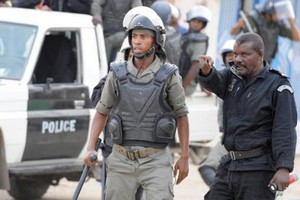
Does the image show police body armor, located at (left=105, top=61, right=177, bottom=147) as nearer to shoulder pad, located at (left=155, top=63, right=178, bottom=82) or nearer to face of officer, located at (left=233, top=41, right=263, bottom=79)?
shoulder pad, located at (left=155, top=63, right=178, bottom=82)

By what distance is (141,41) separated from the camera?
24.0 feet

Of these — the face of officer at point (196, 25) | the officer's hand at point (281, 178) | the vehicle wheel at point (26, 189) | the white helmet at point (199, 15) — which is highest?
the officer's hand at point (281, 178)

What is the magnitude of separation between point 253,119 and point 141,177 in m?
0.82

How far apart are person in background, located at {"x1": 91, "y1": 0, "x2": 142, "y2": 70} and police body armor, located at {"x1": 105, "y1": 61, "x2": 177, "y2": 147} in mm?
4382

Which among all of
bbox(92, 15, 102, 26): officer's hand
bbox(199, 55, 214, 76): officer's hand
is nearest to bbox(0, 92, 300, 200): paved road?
bbox(92, 15, 102, 26): officer's hand

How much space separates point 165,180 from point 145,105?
1.66 ft

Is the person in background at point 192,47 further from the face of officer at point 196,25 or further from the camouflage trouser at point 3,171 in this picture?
the camouflage trouser at point 3,171

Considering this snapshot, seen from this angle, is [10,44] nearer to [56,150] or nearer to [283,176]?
[56,150]

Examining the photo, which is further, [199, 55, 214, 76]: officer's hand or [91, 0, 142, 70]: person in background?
[91, 0, 142, 70]: person in background

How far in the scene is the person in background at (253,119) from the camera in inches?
279

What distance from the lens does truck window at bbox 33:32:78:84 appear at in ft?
35.6

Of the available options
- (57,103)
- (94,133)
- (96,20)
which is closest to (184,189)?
(96,20)

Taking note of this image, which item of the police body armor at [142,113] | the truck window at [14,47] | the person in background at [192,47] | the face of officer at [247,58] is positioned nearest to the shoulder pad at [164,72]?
the police body armor at [142,113]

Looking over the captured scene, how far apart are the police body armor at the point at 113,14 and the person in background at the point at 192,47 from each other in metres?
1.89
